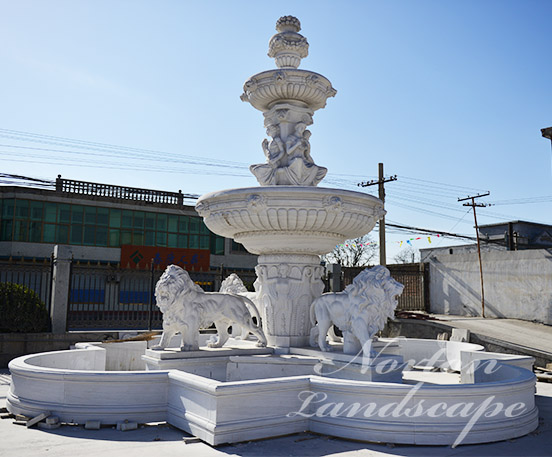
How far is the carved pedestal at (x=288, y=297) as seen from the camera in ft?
20.9

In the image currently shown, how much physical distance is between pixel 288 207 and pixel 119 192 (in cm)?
1970

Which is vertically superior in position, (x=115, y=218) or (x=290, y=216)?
(x=115, y=218)

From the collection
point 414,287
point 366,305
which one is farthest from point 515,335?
point 366,305

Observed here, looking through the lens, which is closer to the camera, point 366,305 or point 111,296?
point 366,305

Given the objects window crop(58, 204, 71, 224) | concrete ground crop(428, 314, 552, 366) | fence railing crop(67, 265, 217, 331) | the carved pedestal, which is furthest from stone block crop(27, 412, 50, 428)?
window crop(58, 204, 71, 224)

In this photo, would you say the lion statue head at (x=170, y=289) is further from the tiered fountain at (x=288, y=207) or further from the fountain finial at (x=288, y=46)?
the fountain finial at (x=288, y=46)

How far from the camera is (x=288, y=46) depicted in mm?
7258

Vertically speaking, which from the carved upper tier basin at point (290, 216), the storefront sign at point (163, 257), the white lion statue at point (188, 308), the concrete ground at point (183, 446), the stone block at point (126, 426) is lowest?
the concrete ground at point (183, 446)

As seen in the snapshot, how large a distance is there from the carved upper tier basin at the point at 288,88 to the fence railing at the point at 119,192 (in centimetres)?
1770

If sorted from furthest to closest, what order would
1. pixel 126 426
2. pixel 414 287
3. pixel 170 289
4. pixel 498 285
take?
pixel 414 287, pixel 498 285, pixel 170 289, pixel 126 426

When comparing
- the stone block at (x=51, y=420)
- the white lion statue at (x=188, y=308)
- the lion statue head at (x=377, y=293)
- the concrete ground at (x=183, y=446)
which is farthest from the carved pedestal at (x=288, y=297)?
→ the stone block at (x=51, y=420)

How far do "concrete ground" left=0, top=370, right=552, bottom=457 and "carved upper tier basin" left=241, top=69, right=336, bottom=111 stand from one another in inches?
180

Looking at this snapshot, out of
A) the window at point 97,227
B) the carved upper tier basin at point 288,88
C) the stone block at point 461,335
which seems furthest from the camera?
the window at point 97,227

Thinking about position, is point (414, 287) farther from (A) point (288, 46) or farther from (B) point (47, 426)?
(B) point (47, 426)
